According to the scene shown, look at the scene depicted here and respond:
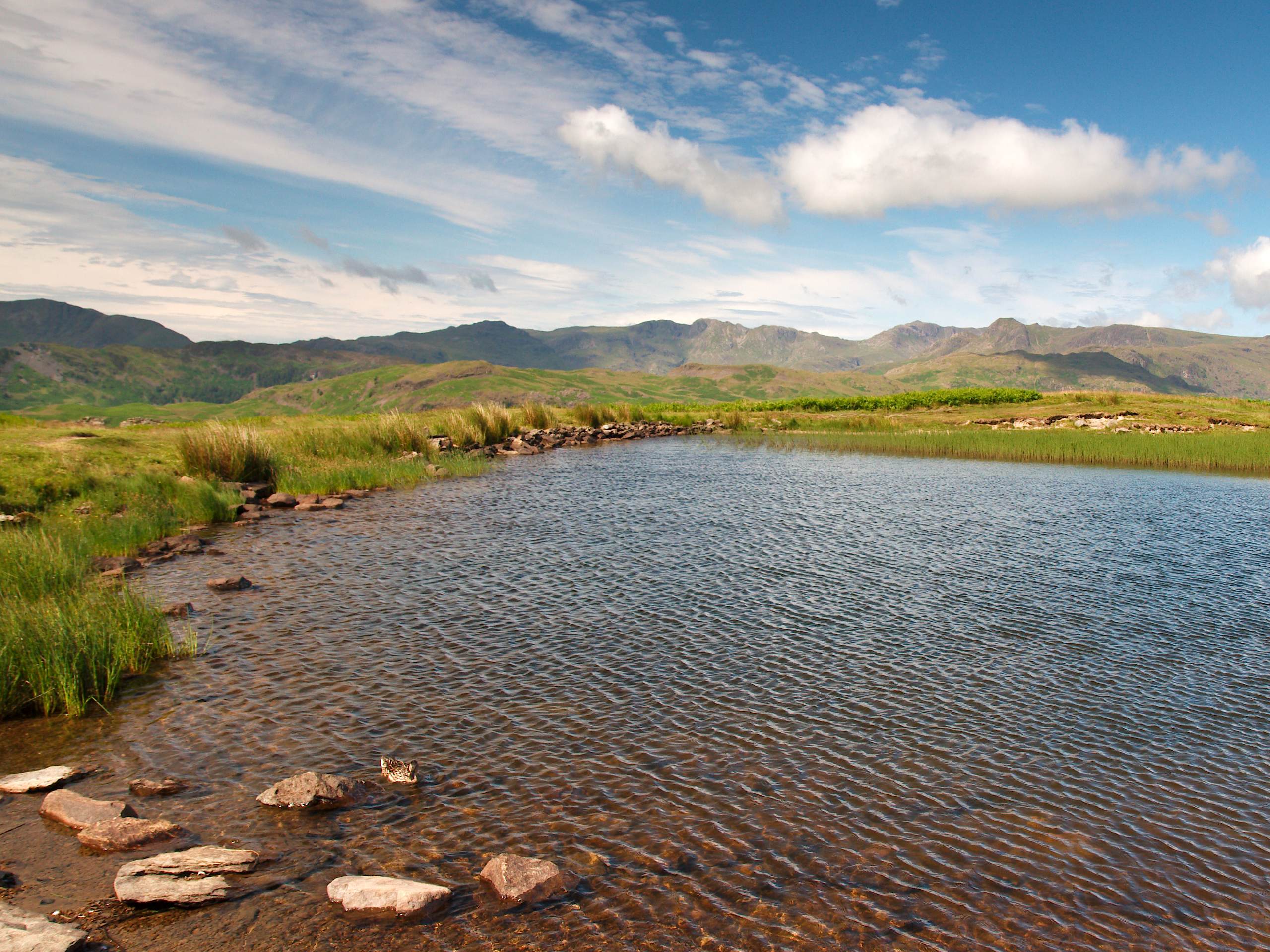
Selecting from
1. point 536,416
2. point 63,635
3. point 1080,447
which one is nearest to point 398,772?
point 63,635

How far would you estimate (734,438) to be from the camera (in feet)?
206

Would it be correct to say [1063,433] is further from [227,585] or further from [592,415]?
[227,585]

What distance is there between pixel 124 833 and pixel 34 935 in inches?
57.0

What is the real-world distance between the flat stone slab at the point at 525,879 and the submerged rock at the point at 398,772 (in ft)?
6.12

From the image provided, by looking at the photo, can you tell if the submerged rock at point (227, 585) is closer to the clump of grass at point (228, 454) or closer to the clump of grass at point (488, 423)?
the clump of grass at point (228, 454)

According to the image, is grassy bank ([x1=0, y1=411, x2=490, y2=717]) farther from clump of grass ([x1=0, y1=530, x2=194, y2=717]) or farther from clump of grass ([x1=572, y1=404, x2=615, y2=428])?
clump of grass ([x1=572, y1=404, x2=615, y2=428])

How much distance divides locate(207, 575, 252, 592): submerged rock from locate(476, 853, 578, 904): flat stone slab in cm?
1126

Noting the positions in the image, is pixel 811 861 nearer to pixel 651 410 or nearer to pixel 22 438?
pixel 22 438

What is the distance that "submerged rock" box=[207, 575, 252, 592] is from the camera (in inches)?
604

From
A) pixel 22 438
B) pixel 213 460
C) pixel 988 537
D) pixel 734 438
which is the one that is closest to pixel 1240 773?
pixel 988 537

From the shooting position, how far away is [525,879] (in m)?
6.40

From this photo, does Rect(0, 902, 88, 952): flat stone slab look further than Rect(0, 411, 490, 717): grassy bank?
No

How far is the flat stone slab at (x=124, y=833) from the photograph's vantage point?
22.0ft

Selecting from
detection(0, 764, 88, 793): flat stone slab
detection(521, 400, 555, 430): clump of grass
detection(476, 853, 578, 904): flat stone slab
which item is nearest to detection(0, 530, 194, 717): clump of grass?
detection(0, 764, 88, 793): flat stone slab
